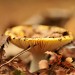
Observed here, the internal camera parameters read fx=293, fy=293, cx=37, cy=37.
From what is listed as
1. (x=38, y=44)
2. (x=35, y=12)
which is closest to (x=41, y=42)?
(x=38, y=44)

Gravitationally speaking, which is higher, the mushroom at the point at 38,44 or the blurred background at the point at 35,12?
the blurred background at the point at 35,12

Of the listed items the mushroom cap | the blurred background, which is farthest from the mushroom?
the blurred background

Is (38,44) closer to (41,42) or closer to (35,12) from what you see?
(41,42)

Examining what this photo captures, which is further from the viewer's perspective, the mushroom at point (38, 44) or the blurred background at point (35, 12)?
the blurred background at point (35, 12)

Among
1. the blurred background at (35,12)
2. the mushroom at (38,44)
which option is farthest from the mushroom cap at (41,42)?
the blurred background at (35,12)

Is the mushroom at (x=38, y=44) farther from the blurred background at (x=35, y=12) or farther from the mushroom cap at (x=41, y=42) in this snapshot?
the blurred background at (x=35, y=12)

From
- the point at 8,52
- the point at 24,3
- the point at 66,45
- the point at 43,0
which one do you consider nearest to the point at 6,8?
the point at 24,3
